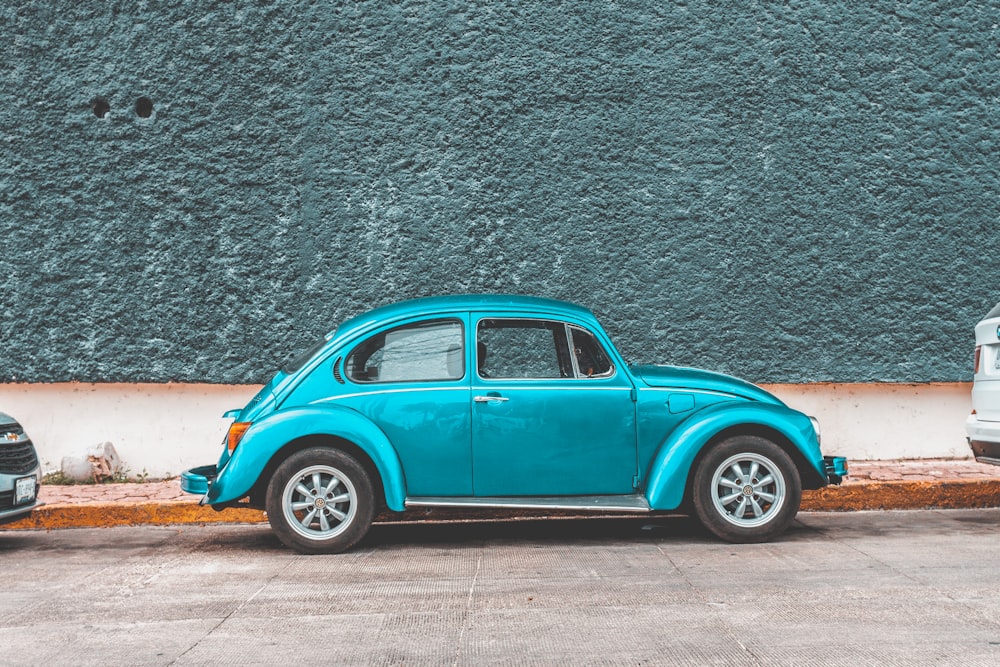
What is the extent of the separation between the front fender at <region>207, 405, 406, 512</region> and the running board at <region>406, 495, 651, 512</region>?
9.1 inches

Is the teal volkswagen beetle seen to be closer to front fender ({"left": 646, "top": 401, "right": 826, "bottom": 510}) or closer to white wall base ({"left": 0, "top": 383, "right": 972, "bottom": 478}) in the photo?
front fender ({"left": 646, "top": 401, "right": 826, "bottom": 510})

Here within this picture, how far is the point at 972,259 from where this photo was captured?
31.7ft

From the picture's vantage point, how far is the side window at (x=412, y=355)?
670 centimetres

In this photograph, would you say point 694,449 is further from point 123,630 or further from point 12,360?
point 12,360

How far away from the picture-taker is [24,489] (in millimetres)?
6973

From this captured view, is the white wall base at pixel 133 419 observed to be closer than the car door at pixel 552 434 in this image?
No

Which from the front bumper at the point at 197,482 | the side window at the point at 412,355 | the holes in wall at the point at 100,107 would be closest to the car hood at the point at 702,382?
the side window at the point at 412,355

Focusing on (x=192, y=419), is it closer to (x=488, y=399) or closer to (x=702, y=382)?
(x=488, y=399)

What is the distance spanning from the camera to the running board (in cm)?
650

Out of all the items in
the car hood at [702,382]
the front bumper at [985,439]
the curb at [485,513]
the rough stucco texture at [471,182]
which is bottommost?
the curb at [485,513]

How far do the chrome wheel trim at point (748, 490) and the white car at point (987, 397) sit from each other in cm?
156

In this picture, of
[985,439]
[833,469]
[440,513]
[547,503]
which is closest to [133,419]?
[440,513]

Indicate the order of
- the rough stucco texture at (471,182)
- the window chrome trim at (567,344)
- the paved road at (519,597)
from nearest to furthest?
the paved road at (519,597) → the window chrome trim at (567,344) → the rough stucco texture at (471,182)

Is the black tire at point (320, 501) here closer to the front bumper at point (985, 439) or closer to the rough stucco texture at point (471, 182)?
the rough stucco texture at point (471, 182)
